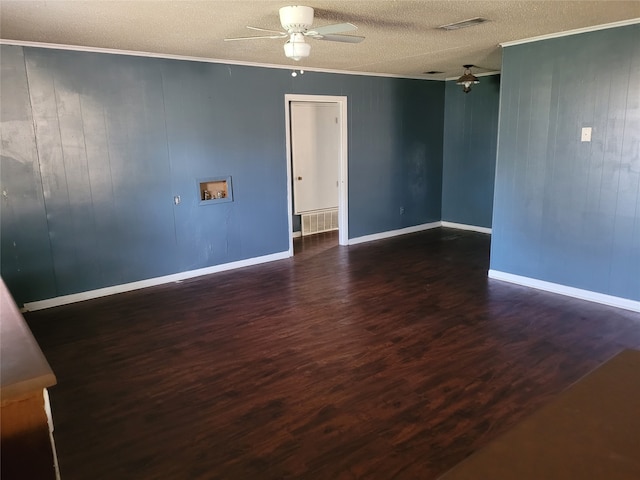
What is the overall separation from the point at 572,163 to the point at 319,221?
13.5 feet

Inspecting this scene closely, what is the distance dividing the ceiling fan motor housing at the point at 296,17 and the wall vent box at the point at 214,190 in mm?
2535

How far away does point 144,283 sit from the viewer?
502cm

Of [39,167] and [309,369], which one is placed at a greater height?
[39,167]

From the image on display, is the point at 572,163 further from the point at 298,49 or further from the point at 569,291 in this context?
the point at 298,49

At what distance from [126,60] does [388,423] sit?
13.6ft

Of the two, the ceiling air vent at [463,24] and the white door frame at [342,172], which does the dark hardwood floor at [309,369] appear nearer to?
the white door frame at [342,172]

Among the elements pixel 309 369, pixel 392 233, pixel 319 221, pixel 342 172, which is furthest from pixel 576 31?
pixel 319 221

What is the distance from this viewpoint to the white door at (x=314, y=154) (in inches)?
281

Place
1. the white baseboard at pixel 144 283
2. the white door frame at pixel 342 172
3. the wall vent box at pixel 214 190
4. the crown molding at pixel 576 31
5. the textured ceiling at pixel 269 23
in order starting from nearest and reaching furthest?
the textured ceiling at pixel 269 23 → the crown molding at pixel 576 31 → the white baseboard at pixel 144 283 → the wall vent box at pixel 214 190 → the white door frame at pixel 342 172

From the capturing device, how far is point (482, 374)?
3.07m

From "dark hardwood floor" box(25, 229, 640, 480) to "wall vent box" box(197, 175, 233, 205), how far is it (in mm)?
912

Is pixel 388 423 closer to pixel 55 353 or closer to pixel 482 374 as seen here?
pixel 482 374

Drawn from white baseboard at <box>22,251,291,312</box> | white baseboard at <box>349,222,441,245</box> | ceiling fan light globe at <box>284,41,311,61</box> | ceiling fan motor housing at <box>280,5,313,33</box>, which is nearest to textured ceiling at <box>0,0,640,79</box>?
ceiling fan motor housing at <box>280,5,313,33</box>

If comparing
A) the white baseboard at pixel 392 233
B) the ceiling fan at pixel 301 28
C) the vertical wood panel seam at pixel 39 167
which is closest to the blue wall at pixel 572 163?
the ceiling fan at pixel 301 28
